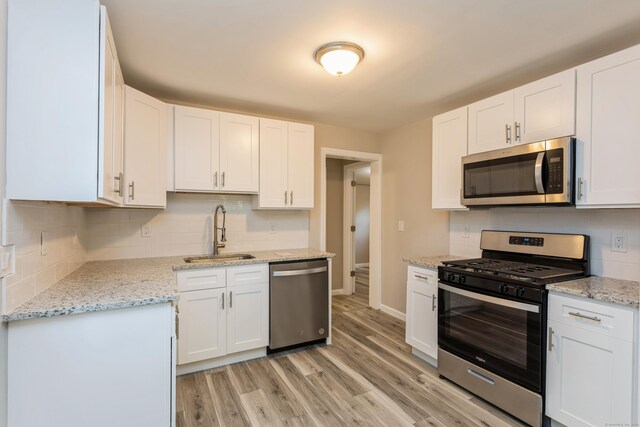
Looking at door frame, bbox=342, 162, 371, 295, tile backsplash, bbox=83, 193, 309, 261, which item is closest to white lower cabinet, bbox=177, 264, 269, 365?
tile backsplash, bbox=83, 193, 309, 261

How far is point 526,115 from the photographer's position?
2223 millimetres

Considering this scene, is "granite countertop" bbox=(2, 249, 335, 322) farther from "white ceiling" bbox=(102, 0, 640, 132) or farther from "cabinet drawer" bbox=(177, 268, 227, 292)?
"white ceiling" bbox=(102, 0, 640, 132)

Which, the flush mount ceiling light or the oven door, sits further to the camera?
the flush mount ceiling light

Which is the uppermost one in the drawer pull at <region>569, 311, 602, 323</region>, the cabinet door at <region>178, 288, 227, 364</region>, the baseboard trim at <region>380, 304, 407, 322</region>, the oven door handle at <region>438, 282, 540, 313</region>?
the drawer pull at <region>569, 311, 602, 323</region>

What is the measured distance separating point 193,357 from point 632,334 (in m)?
2.82

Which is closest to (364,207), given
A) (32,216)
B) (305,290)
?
(305,290)


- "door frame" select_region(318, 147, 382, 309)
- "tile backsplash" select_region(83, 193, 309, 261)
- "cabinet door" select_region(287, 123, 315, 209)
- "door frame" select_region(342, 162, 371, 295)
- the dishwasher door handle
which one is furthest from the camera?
"door frame" select_region(342, 162, 371, 295)

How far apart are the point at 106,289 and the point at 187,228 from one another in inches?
57.2

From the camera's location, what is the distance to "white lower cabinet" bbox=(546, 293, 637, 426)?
1.56 metres

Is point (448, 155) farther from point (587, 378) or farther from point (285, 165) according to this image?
point (587, 378)

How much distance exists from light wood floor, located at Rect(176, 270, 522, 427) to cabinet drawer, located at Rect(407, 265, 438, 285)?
72 cm

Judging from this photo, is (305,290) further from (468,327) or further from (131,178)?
(131,178)

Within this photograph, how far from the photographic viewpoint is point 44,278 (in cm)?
161

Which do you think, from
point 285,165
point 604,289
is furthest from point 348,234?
point 604,289
